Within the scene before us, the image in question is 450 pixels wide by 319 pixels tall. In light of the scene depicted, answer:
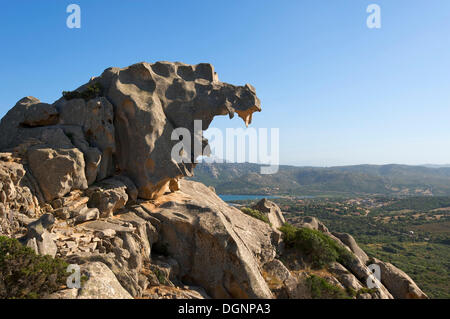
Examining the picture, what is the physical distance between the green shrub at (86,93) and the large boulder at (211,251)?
9300 mm

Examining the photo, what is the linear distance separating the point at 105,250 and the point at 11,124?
1203 centimetres

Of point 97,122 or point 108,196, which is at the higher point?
point 97,122

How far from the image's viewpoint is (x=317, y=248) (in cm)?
2267

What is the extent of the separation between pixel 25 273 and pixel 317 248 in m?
18.7

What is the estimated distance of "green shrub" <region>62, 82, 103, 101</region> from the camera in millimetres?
21797

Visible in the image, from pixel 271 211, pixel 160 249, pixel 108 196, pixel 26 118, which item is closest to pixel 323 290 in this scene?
pixel 160 249

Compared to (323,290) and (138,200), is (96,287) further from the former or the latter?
(323,290)

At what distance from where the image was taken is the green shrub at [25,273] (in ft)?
33.3

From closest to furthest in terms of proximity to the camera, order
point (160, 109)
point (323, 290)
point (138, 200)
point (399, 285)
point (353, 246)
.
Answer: point (323, 290) → point (138, 200) → point (160, 109) → point (399, 285) → point (353, 246)

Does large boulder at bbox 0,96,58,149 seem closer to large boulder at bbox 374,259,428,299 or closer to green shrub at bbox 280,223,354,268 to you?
green shrub at bbox 280,223,354,268

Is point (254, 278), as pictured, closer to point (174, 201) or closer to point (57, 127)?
point (174, 201)

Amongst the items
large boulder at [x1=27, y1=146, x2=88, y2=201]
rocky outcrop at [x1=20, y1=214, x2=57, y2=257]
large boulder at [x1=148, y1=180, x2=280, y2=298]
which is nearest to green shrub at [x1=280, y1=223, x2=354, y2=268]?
large boulder at [x1=148, y1=180, x2=280, y2=298]
